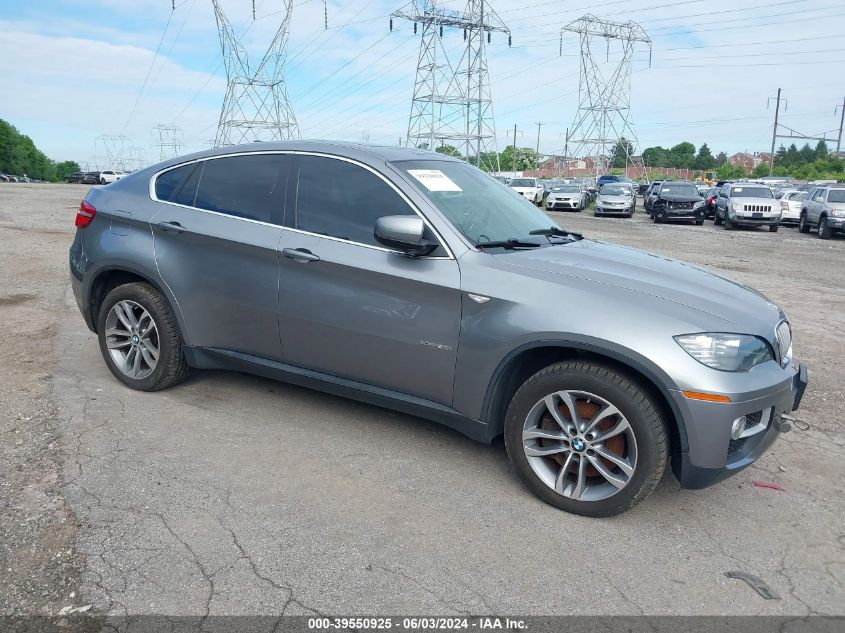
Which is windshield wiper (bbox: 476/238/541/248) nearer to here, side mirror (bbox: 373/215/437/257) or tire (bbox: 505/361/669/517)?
side mirror (bbox: 373/215/437/257)

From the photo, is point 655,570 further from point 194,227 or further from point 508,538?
point 194,227

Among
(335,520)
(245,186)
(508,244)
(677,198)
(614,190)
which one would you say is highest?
(614,190)

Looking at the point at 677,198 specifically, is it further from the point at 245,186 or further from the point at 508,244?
the point at 245,186

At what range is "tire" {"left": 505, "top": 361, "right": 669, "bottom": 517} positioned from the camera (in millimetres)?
3168

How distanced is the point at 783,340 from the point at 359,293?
2.26m

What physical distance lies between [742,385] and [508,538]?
1.26m

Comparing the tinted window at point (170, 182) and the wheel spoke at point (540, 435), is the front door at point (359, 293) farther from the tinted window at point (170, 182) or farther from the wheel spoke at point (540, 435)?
the tinted window at point (170, 182)

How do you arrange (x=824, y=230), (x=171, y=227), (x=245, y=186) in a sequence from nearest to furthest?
(x=245, y=186)
(x=171, y=227)
(x=824, y=230)

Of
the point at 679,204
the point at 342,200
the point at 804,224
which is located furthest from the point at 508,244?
the point at 679,204

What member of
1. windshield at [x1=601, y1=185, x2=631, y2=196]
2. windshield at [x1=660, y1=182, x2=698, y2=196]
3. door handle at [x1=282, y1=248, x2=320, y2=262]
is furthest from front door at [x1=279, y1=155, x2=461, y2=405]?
windshield at [x1=601, y1=185, x2=631, y2=196]

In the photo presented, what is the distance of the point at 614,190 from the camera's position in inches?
1231

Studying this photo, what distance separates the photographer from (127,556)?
292 centimetres

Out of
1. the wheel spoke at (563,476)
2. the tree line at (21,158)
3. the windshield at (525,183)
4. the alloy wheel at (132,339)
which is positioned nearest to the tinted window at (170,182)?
the alloy wheel at (132,339)

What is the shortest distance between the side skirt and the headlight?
3.62ft
